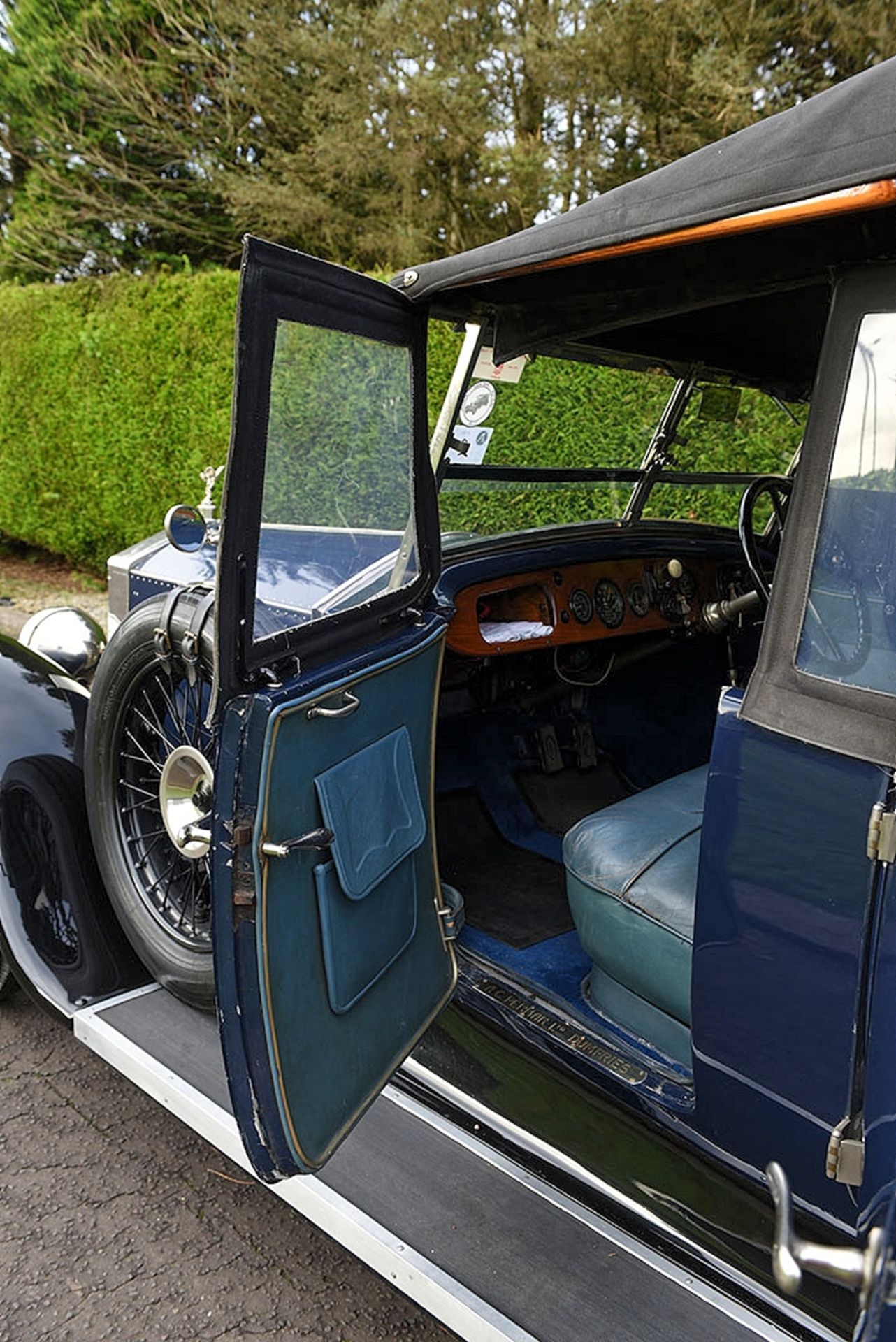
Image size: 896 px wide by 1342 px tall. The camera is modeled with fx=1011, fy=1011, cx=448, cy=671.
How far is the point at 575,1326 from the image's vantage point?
1.56 metres

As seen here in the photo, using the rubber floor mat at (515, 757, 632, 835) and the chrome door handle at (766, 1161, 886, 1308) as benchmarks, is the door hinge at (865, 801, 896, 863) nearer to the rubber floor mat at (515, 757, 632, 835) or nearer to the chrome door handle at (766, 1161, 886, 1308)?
the chrome door handle at (766, 1161, 886, 1308)

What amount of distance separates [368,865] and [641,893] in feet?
1.70

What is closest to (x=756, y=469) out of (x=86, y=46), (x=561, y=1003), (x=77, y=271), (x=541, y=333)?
(x=541, y=333)

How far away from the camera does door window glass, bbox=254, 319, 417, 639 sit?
1.67 meters

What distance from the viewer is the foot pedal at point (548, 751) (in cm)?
348

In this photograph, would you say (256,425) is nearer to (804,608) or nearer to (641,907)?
(804,608)

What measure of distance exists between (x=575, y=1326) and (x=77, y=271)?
42.6 feet

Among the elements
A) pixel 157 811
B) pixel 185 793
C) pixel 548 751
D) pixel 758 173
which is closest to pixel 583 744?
pixel 548 751

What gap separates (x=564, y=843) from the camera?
210 centimetres

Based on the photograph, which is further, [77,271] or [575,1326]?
[77,271]

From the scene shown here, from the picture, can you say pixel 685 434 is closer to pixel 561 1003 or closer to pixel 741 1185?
pixel 561 1003

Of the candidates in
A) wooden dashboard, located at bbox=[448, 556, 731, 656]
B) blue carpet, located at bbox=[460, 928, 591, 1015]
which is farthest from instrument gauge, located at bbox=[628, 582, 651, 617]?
blue carpet, located at bbox=[460, 928, 591, 1015]

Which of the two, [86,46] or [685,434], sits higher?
[86,46]

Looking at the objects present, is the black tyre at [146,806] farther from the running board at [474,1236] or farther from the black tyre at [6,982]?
the black tyre at [6,982]
